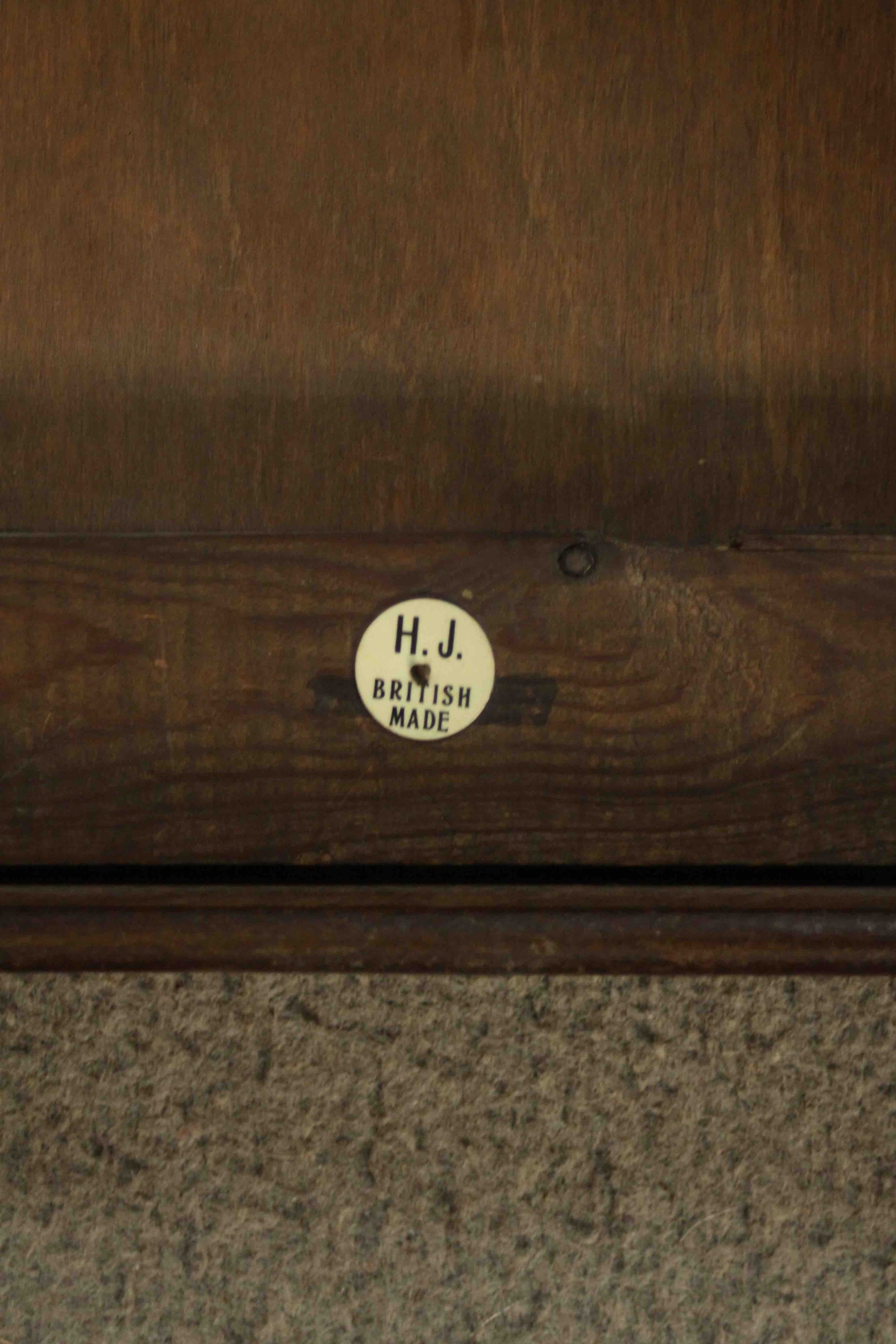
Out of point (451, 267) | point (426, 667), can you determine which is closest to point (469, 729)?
point (426, 667)

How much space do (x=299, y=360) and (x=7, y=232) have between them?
14 centimetres

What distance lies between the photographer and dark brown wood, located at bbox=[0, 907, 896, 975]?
0.55 metres

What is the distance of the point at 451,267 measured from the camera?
1.98 ft

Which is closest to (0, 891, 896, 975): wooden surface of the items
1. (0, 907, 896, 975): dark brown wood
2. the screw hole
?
(0, 907, 896, 975): dark brown wood

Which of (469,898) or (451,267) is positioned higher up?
(451,267)

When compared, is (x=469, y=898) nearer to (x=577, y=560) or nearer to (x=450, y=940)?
(x=450, y=940)

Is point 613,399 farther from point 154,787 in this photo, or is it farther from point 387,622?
point 154,787

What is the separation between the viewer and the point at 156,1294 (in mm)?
696

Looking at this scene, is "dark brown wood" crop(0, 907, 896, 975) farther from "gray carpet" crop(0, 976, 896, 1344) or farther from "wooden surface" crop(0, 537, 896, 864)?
"gray carpet" crop(0, 976, 896, 1344)

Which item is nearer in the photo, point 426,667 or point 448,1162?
point 426,667

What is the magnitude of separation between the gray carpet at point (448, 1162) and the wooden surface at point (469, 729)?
5.9 inches

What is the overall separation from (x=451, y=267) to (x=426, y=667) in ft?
0.60

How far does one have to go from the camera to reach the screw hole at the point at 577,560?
577 millimetres

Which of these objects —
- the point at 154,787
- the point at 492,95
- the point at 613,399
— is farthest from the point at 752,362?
the point at 154,787
